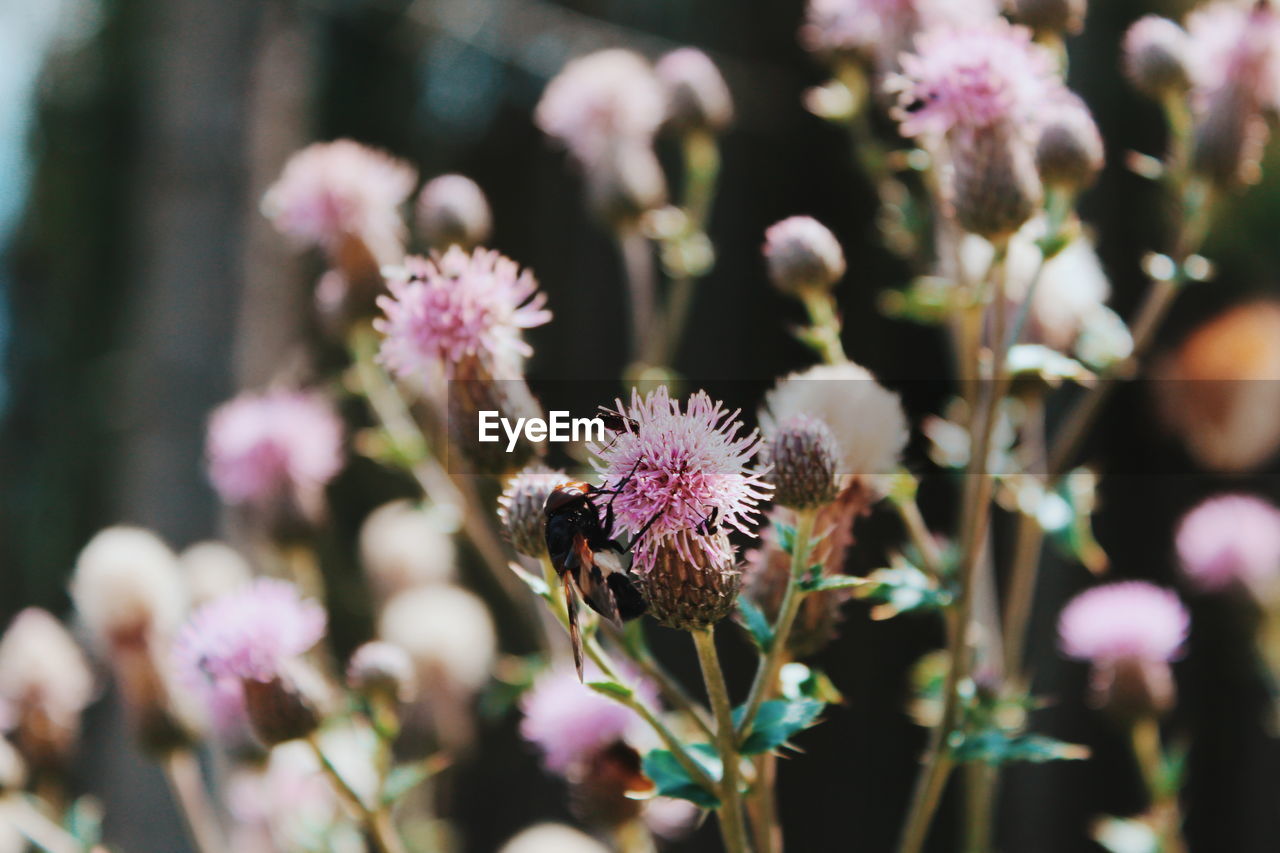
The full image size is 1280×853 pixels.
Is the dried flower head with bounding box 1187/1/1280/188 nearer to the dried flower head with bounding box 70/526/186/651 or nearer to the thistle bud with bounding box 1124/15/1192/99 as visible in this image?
the thistle bud with bounding box 1124/15/1192/99

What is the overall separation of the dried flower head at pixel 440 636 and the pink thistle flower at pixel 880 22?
1.12 metres

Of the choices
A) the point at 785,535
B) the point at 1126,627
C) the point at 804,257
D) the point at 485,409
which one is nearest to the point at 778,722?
the point at 785,535

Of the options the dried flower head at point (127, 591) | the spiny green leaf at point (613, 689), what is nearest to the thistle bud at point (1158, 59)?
the spiny green leaf at point (613, 689)

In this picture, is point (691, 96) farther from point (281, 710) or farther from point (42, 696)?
point (42, 696)

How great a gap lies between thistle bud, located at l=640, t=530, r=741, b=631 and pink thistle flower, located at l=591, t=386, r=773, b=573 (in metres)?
0.01

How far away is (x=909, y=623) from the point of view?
10.4ft

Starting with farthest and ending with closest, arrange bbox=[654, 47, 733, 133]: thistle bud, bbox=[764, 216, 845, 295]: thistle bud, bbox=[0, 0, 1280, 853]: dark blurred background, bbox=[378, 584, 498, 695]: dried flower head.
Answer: bbox=[0, 0, 1280, 853]: dark blurred background < bbox=[378, 584, 498, 695]: dried flower head < bbox=[654, 47, 733, 133]: thistle bud < bbox=[764, 216, 845, 295]: thistle bud

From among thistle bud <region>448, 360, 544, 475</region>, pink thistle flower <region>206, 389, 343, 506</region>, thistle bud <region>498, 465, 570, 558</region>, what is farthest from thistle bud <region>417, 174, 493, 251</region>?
thistle bud <region>498, 465, 570, 558</region>

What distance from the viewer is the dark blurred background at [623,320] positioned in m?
2.71

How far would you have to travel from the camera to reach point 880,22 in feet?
4.67

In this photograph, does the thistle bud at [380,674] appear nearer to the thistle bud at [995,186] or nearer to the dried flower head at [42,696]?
the dried flower head at [42,696]

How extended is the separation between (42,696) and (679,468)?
1.30 meters

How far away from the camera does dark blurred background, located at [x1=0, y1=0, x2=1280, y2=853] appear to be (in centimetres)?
271

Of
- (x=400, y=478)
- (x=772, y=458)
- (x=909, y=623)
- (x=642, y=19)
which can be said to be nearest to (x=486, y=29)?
(x=642, y=19)
